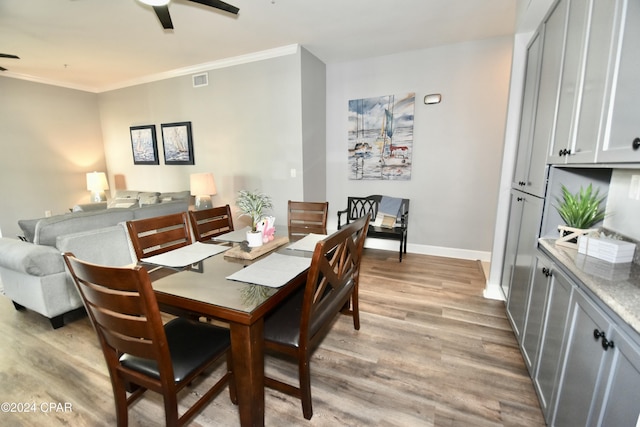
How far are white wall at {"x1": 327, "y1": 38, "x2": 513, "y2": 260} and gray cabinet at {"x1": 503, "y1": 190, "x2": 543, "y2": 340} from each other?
1.35 m

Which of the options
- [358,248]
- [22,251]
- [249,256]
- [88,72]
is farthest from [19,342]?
[88,72]

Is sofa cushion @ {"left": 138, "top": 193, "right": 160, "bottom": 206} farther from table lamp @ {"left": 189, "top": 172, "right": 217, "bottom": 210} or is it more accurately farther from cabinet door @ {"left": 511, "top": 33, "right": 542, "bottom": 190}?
cabinet door @ {"left": 511, "top": 33, "right": 542, "bottom": 190}

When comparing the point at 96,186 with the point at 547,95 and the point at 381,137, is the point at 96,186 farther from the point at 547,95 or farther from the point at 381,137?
the point at 547,95

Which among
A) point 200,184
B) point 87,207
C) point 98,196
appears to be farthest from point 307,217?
point 98,196

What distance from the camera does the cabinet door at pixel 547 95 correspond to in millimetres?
1597

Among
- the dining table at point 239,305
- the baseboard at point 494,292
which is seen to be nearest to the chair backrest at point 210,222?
the dining table at point 239,305

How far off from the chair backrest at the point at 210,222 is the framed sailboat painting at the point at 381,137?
2228 millimetres

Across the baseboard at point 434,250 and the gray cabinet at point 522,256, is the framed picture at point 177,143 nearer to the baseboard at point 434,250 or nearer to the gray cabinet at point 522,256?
the baseboard at point 434,250

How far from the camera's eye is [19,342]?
2.06 meters

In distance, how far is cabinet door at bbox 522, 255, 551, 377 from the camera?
148 centimetres

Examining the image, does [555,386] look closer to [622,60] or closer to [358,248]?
[358,248]

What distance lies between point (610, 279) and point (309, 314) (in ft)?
3.84

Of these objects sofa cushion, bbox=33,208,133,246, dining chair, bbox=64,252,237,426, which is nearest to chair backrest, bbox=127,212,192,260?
dining chair, bbox=64,252,237,426

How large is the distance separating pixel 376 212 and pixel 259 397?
3.00 m
